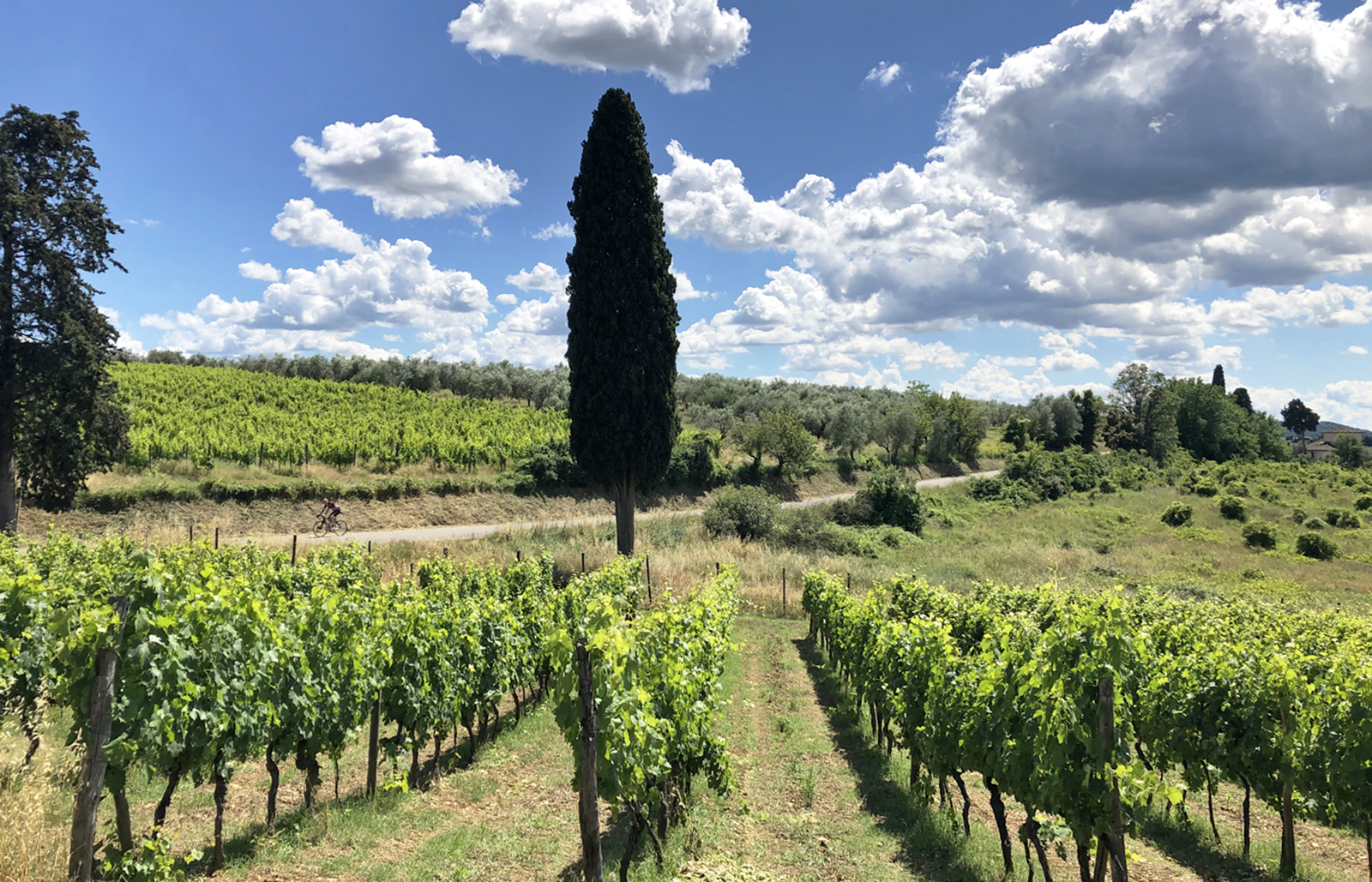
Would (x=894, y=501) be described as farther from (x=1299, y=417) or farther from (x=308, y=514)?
(x=1299, y=417)

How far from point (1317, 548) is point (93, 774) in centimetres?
4774

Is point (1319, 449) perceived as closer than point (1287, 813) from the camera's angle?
No

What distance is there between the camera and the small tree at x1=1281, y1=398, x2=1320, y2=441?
121375 mm

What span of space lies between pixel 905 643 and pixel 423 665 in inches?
255

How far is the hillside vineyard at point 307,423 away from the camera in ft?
101

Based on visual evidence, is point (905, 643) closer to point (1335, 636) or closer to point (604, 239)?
point (1335, 636)

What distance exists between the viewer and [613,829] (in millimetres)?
8250

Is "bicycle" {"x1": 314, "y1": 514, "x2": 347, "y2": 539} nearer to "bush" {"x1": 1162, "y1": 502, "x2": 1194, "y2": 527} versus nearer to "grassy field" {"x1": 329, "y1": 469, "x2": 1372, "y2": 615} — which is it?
"grassy field" {"x1": 329, "y1": 469, "x2": 1372, "y2": 615}

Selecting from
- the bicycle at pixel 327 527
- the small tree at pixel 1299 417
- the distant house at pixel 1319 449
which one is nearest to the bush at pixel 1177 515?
the bicycle at pixel 327 527

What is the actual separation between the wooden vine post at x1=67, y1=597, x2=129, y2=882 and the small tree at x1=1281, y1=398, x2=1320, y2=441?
157 meters

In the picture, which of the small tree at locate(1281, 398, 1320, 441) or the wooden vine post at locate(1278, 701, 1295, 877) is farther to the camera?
the small tree at locate(1281, 398, 1320, 441)

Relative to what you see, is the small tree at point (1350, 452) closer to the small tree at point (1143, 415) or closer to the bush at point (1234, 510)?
the small tree at point (1143, 415)

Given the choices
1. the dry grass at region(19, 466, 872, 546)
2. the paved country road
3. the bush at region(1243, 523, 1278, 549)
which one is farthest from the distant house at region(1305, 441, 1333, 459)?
A: the paved country road

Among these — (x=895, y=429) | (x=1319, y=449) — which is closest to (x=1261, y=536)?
(x=895, y=429)
